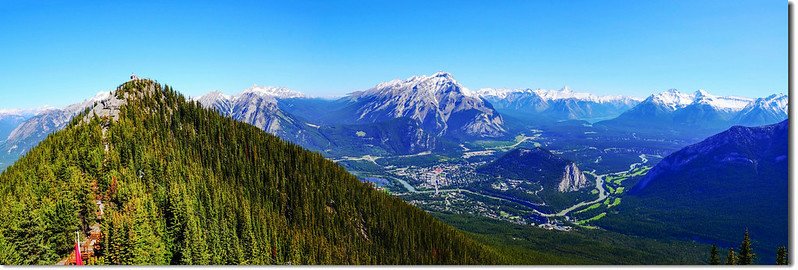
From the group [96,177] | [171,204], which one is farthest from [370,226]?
[96,177]

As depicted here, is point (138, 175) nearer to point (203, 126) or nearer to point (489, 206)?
point (203, 126)

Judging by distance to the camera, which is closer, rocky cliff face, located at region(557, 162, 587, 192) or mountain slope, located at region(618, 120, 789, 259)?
mountain slope, located at region(618, 120, 789, 259)

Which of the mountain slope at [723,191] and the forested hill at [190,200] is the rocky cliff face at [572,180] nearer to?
the mountain slope at [723,191]

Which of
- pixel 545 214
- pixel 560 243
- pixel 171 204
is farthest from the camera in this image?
pixel 545 214

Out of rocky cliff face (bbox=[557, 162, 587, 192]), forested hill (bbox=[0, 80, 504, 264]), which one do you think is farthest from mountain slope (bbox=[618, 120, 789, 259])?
forested hill (bbox=[0, 80, 504, 264])

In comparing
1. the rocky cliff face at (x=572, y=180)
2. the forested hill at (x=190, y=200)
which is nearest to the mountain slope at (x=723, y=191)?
the rocky cliff face at (x=572, y=180)

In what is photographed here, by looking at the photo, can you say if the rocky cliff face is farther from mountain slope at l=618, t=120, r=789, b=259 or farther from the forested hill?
the forested hill

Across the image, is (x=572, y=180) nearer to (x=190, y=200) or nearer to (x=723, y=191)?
(x=723, y=191)
